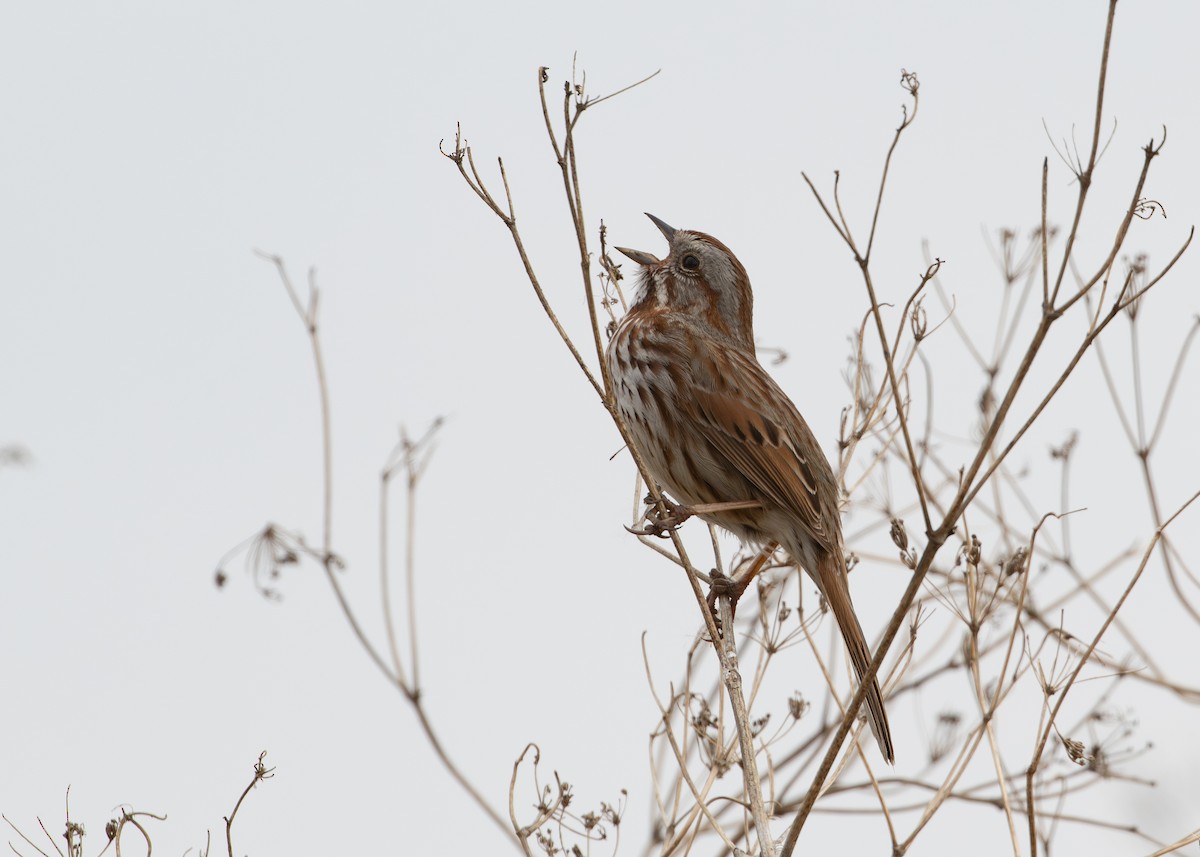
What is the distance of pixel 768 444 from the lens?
581 cm

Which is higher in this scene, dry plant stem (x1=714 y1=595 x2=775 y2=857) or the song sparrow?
the song sparrow

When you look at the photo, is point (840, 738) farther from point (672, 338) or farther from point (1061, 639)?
point (672, 338)

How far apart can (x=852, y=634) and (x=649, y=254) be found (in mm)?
2170

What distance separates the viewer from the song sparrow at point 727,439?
18.4ft

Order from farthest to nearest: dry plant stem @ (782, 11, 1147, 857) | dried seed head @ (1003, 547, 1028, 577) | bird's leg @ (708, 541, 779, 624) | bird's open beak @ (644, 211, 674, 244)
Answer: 1. bird's open beak @ (644, 211, 674, 244)
2. bird's leg @ (708, 541, 779, 624)
3. dried seed head @ (1003, 547, 1028, 577)
4. dry plant stem @ (782, 11, 1147, 857)

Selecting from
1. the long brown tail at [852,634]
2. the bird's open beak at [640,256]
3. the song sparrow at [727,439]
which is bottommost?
the long brown tail at [852,634]

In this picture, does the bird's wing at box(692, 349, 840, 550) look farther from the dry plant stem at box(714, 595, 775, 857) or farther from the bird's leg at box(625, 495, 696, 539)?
the dry plant stem at box(714, 595, 775, 857)

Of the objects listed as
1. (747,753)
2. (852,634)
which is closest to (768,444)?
(852,634)

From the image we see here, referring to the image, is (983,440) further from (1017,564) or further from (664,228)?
(664,228)

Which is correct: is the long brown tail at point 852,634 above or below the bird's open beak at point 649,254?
below

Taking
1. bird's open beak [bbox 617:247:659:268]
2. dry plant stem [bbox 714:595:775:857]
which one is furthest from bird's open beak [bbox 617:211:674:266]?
dry plant stem [bbox 714:595:775:857]

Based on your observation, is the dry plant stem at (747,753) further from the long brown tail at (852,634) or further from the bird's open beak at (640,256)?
the bird's open beak at (640,256)

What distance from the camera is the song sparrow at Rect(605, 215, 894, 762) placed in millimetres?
5617

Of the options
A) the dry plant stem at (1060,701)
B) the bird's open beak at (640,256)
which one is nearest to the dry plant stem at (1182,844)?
the dry plant stem at (1060,701)
